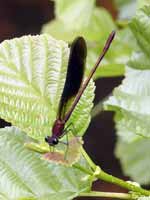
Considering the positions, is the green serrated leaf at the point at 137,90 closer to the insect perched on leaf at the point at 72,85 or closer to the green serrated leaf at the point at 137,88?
the green serrated leaf at the point at 137,88

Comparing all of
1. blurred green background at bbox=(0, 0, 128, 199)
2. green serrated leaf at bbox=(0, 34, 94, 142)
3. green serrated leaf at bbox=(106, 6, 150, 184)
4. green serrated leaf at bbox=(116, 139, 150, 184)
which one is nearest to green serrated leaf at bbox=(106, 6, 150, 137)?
green serrated leaf at bbox=(106, 6, 150, 184)

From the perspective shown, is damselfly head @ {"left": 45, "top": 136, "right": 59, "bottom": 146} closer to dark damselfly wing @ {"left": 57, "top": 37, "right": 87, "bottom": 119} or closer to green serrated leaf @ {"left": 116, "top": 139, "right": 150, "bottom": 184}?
dark damselfly wing @ {"left": 57, "top": 37, "right": 87, "bottom": 119}

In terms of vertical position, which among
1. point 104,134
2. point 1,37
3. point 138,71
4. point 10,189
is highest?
point 138,71

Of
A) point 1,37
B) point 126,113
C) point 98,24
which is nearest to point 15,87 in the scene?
point 126,113

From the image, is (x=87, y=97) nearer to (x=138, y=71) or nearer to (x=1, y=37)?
(x=138, y=71)

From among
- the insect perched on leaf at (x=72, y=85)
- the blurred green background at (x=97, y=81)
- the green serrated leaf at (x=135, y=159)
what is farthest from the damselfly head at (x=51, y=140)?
the blurred green background at (x=97, y=81)

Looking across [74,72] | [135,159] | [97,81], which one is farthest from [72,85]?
[97,81]

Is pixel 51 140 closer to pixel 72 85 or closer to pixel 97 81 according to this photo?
pixel 72 85

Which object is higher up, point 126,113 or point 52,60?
point 52,60
